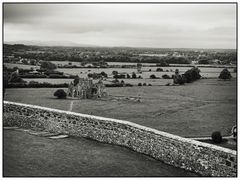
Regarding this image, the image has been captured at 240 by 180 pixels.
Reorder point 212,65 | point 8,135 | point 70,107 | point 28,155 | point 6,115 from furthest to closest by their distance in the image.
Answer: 1. point 70,107
2. point 212,65
3. point 6,115
4. point 8,135
5. point 28,155

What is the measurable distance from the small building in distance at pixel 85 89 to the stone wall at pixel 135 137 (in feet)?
7.68

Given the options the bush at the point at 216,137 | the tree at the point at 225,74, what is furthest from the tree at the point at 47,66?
the bush at the point at 216,137

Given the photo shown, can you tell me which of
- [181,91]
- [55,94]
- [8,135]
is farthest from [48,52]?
[181,91]

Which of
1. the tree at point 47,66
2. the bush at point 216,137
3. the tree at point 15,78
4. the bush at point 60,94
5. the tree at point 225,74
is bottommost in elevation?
the bush at point 216,137

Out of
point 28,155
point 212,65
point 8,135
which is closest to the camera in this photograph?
point 28,155

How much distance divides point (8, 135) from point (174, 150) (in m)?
4.75

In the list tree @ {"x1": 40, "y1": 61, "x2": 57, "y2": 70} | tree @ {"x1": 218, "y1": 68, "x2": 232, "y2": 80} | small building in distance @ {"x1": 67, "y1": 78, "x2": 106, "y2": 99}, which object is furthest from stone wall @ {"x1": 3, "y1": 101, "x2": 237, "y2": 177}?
tree @ {"x1": 218, "y1": 68, "x2": 232, "y2": 80}

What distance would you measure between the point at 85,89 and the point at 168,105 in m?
3.55

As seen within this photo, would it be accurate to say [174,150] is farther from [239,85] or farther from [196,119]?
[196,119]

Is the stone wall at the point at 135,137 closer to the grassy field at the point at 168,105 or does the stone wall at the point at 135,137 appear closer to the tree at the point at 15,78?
the tree at the point at 15,78

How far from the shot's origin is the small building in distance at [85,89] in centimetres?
1336

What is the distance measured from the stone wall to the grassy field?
100 cm

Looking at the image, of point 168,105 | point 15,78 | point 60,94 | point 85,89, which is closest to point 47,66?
point 15,78

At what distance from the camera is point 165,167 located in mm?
9102
